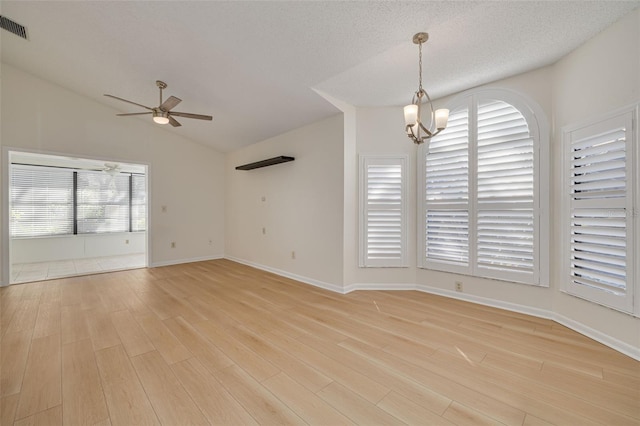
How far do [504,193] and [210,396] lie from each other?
360cm

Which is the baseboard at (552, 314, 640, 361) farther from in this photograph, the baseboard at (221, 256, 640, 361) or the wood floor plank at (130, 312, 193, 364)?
the wood floor plank at (130, 312, 193, 364)

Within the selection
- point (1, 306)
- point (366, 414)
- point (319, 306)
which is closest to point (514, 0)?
point (366, 414)

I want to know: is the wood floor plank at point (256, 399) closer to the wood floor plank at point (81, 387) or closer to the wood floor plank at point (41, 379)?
the wood floor plank at point (81, 387)

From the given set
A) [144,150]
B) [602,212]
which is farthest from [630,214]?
[144,150]

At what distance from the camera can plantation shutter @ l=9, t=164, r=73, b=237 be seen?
5879 mm

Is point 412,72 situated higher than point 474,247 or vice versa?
point 412,72

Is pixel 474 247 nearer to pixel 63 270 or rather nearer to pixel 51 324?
pixel 51 324

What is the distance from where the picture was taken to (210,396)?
64.4 inches

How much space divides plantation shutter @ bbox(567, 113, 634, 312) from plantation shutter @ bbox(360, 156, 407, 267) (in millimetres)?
1835

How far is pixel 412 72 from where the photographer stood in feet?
9.84

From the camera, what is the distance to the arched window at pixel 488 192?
290 centimetres

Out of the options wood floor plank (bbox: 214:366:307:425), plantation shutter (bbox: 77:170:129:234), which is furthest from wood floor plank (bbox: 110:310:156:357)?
plantation shutter (bbox: 77:170:129:234)

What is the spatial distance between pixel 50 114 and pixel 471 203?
7067 millimetres

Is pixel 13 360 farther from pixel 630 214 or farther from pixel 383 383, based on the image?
pixel 630 214
